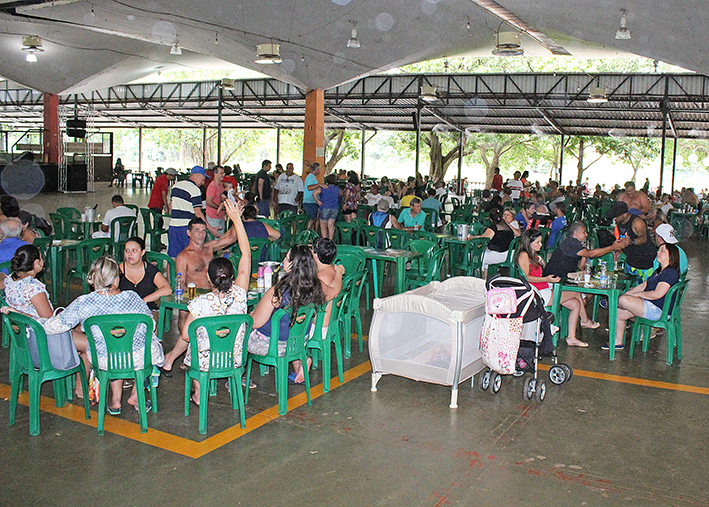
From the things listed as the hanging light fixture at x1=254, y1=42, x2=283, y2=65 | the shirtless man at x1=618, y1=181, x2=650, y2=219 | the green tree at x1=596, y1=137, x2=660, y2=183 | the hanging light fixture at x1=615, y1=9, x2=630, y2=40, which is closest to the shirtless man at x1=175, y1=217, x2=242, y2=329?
the hanging light fixture at x1=254, y1=42, x2=283, y2=65

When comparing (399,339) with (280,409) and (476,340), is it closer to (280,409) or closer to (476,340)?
(476,340)

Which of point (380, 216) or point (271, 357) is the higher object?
point (380, 216)

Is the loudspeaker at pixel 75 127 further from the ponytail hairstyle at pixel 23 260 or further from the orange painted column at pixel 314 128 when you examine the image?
the ponytail hairstyle at pixel 23 260

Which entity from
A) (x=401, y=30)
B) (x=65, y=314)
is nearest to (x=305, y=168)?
(x=401, y=30)

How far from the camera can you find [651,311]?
5965 millimetres

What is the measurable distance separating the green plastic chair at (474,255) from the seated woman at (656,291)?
2457 mm

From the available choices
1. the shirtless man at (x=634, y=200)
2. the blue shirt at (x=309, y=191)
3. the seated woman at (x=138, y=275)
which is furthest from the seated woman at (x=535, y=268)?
the blue shirt at (x=309, y=191)

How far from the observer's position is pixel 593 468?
12.8ft

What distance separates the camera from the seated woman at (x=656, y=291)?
231 inches

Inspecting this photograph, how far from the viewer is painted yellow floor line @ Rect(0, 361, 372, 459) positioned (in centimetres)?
400

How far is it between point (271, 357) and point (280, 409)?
0.36m

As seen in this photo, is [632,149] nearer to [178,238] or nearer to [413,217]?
[413,217]

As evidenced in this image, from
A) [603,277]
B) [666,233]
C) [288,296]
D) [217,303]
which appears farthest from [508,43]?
[217,303]

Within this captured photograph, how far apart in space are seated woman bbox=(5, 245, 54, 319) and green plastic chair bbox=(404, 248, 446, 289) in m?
4.00
